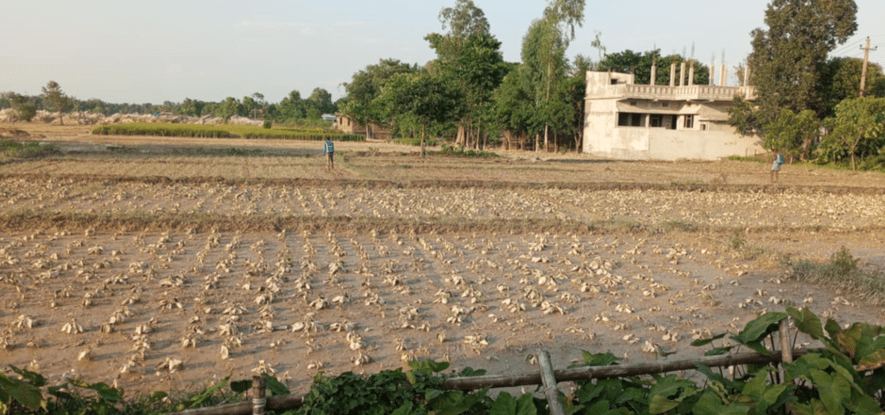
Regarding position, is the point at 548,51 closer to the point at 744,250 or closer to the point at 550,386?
the point at 744,250

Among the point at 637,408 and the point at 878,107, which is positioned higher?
the point at 878,107

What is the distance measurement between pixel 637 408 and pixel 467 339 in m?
2.85

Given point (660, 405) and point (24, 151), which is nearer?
point (660, 405)

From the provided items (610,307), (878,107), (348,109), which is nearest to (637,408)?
(610,307)

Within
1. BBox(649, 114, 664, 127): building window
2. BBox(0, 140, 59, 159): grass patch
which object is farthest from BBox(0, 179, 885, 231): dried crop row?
BBox(649, 114, 664, 127): building window

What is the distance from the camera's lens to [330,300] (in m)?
7.56

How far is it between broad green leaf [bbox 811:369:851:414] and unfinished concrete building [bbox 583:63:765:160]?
36.9 meters

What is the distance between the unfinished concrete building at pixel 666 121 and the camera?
3862cm

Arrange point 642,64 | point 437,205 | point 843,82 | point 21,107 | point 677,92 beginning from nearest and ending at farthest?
point 437,205
point 843,82
point 677,92
point 642,64
point 21,107

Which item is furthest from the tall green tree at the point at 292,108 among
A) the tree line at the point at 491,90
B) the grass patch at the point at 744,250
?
the grass patch at the point at 744,250

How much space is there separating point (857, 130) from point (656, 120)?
15290 millimetres

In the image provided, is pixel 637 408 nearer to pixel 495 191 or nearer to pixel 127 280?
pixel 127 280

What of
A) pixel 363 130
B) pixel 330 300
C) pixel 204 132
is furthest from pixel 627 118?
pixel 330 300

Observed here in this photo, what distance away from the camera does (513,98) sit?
46344 mm
